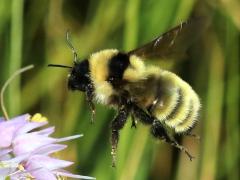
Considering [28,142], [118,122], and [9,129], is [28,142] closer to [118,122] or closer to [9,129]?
[9,129]

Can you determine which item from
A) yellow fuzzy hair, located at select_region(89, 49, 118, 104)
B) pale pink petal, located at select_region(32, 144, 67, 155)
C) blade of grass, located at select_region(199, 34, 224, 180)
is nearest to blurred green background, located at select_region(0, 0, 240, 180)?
blade of grass, located at select_region(199, 34, 224, 180)

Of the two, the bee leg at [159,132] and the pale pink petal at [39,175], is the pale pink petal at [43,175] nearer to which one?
the pale pink petal at [39,175]

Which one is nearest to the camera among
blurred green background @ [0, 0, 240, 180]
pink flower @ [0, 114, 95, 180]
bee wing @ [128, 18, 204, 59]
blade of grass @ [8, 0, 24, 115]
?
pink flower @ [0, 114, 95, 180]

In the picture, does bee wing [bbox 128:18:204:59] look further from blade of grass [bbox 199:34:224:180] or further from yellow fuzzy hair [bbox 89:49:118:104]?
blade of grass [bbox 199:34:224:180]

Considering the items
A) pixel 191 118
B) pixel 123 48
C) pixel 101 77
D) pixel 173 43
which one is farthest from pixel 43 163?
pixel 123 48

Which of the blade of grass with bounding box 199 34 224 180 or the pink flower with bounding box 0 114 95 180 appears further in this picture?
the blade of grass with bounding box 199 34 224 180

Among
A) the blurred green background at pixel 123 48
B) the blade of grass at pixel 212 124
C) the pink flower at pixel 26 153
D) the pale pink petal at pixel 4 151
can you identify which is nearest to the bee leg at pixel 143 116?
the pink flower at pixel 26 153
